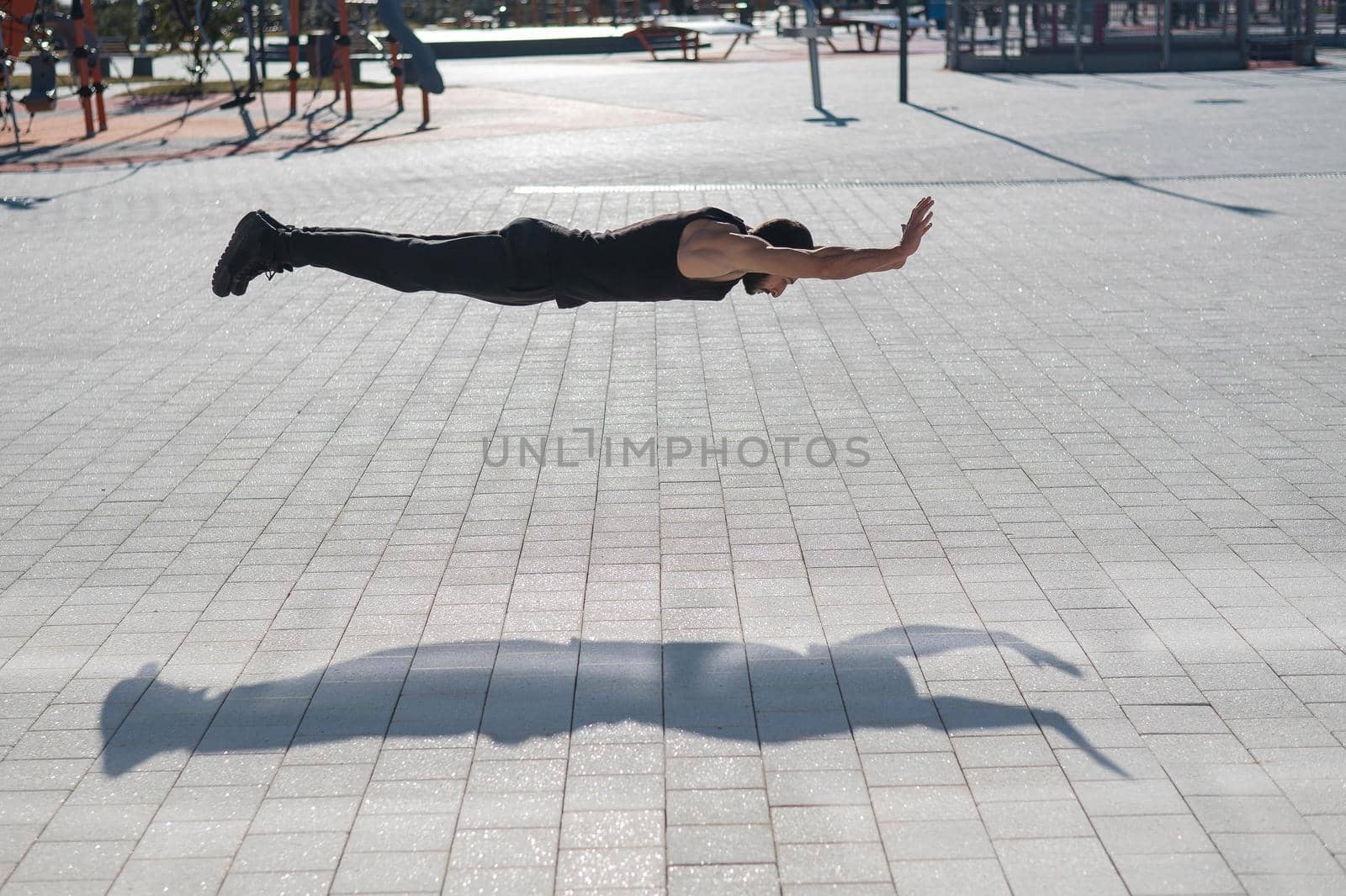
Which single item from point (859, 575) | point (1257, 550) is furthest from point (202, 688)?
point (1257, 550)

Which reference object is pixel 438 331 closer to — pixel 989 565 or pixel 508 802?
pixel 989 565

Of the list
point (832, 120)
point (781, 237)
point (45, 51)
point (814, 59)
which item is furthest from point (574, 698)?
point (45, 51)

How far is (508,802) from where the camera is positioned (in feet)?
12.2

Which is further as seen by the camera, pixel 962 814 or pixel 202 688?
pixel 202 688

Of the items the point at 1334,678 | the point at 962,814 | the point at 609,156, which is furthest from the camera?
the point at 609,156

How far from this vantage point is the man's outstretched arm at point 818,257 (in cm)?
A: 503

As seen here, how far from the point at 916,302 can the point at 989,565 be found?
15.2 ft

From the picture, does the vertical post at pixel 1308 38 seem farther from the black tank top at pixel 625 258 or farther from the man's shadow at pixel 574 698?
the man's shadow at pixel 574 698

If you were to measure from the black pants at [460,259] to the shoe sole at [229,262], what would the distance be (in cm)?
36

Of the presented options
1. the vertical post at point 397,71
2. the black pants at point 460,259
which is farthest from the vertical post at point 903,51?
the black pants at point 460,259

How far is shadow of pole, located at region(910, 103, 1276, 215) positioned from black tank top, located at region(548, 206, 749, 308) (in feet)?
29.3

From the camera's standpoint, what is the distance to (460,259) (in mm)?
5352

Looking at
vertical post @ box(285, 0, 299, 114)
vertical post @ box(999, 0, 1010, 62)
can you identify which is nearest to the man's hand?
vertical post @ box(285, 0, 299, 114)

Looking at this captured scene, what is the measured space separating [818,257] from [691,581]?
50.6 inches
